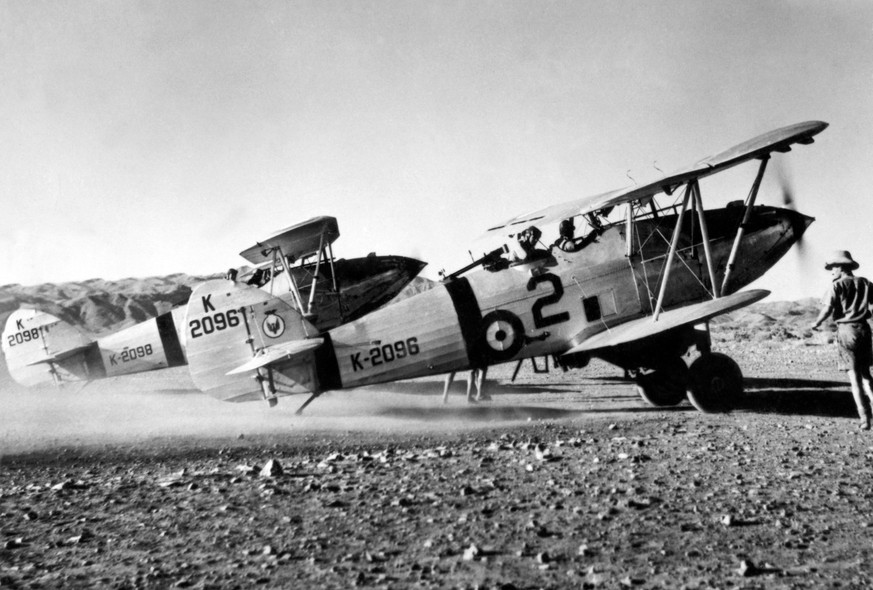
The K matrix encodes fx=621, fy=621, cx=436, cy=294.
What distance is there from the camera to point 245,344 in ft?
32.3

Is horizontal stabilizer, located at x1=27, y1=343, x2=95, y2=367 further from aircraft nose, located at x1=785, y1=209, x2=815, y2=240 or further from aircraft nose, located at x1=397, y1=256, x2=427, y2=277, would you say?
aircraft nose, located at x1=785, y1=209, x2=815, y2=240

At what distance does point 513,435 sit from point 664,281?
3.29 m

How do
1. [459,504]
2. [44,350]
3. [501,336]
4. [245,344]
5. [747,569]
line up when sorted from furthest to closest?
[44,350] → [245,344] → [501,336] → [459,504] → [747,569]

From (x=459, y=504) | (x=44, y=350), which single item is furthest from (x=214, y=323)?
(x=44, y=350)

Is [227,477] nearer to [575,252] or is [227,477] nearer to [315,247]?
[575,252]

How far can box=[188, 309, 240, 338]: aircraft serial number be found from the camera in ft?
32.1

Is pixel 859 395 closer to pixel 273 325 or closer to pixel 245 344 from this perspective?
pixel 273 325

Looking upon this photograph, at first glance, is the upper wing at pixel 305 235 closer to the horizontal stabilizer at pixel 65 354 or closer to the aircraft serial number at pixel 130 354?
the aircraft serial number at pixel 130 354

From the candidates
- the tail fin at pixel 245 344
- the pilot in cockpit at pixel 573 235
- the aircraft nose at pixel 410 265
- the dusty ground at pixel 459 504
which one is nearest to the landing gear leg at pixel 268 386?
the tail fin at pixel 245 344

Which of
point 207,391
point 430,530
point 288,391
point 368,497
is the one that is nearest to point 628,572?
point 430,530

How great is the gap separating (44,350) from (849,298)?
17243mm

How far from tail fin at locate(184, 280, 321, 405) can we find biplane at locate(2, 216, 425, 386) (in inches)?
94.9

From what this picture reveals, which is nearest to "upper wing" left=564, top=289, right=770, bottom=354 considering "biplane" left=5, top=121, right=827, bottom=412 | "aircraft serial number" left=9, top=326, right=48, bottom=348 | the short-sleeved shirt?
"biplane" left=5, top=121, right=827, bottom=412

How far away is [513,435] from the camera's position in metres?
7.53
